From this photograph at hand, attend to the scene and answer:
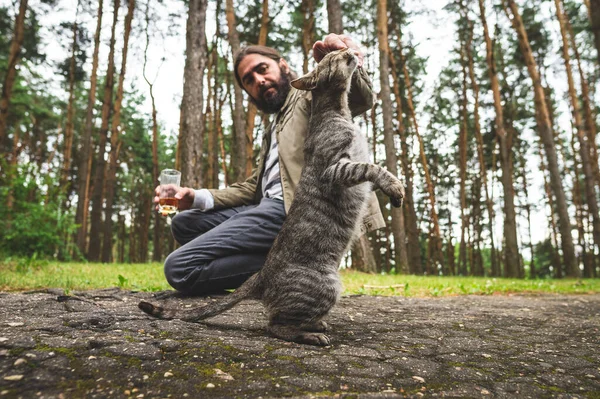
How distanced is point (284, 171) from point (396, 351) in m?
1.96

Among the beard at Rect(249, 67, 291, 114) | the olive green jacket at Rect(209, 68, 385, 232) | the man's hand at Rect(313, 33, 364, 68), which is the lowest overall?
the olive green jacket at Rect(209, 68, 385, 232)

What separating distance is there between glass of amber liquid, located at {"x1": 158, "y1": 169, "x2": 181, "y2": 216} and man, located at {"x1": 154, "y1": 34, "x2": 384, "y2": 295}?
3.6 inches

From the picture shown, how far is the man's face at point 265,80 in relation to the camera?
14.8 ft

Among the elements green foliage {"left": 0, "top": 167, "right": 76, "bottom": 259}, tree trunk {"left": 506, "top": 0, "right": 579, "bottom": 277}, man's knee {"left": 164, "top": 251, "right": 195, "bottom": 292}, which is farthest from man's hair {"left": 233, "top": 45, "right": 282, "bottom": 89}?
tree trunk {"left": 506, "top": 0, "right": 579, "bottom": 277}

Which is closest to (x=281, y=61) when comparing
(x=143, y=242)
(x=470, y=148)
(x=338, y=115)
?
(x=338, y=115)

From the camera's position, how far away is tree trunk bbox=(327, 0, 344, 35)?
11.0m

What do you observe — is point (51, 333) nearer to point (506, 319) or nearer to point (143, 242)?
point (506, 319)

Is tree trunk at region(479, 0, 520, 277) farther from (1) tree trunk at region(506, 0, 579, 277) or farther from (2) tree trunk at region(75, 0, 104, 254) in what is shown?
(2) tree trunk at region(75, 0, 104, 254)

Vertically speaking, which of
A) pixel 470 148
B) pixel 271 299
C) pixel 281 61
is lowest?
pixel 271 299

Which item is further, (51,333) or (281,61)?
(281,61)

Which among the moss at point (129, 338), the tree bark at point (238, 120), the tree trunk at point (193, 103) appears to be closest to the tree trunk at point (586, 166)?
the tree bark at point (238, 120)

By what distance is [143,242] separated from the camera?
95.0 feet

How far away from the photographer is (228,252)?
4.27 m

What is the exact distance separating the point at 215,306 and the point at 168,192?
1460mm
